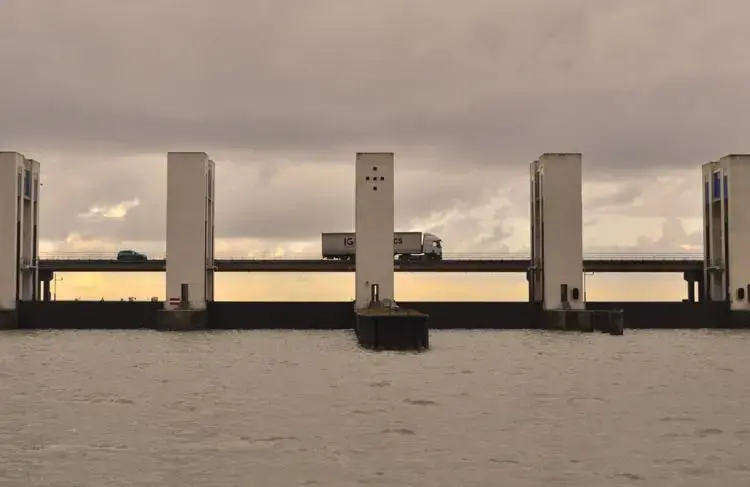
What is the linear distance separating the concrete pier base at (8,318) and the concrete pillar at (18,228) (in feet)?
0.97

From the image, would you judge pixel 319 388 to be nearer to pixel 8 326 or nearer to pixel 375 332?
pixel 375 332

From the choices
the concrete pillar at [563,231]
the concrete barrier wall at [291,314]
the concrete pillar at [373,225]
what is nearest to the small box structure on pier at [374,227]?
the concrete pillar at [373,225]

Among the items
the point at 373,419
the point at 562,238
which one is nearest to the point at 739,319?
the point at 562,238

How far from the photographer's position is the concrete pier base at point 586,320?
6450 cm

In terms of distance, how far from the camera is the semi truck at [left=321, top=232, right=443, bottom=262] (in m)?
79.1

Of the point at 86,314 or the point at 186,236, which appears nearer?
the point at 186,236

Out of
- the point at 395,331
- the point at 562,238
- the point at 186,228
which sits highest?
the point at 186,228

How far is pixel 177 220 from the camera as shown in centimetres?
6419

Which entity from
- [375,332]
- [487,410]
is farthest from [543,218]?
[487,410]

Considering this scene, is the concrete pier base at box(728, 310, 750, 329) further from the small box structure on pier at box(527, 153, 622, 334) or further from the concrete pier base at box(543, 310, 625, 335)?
the small box structure on pier at box(527, 153, 622, 334)

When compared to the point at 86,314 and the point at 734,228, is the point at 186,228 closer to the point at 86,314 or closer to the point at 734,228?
the point at 86,314

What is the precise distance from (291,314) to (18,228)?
849 inches

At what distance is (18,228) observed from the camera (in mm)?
67750

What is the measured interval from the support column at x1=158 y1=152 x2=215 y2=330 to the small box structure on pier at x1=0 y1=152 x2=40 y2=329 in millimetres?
11435
